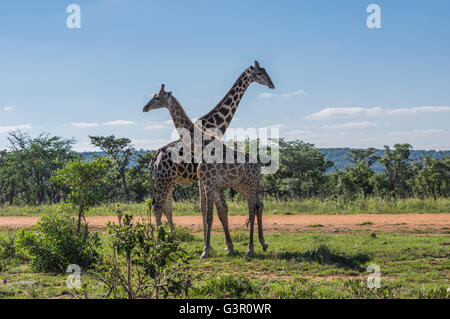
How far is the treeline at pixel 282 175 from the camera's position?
30.8 metres

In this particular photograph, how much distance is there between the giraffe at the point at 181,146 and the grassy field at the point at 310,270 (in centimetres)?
124

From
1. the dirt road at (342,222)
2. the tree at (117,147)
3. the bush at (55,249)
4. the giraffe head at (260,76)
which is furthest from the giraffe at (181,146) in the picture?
the tree at (117,147)

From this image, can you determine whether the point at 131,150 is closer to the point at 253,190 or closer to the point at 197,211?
the point at 197,211

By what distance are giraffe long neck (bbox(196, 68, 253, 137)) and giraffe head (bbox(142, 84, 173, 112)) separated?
3.13ft

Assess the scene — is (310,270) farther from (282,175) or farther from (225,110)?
(282,175)

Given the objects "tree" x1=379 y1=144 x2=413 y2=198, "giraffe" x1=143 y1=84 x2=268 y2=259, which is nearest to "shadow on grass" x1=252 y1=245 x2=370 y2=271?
"giraffe" x1=143 y1=84 x2=268 y2=259

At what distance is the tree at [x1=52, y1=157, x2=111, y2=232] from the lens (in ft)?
27.0

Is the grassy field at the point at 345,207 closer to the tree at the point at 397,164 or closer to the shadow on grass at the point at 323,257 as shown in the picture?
the shadow on grass at the point at 323,257

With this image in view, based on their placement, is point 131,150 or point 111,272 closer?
point 111,272

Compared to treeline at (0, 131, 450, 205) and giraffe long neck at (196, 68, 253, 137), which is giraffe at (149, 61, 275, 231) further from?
treeline at (0, 131, 450, 205)

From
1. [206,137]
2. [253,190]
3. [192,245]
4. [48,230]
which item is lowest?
[192,245]
